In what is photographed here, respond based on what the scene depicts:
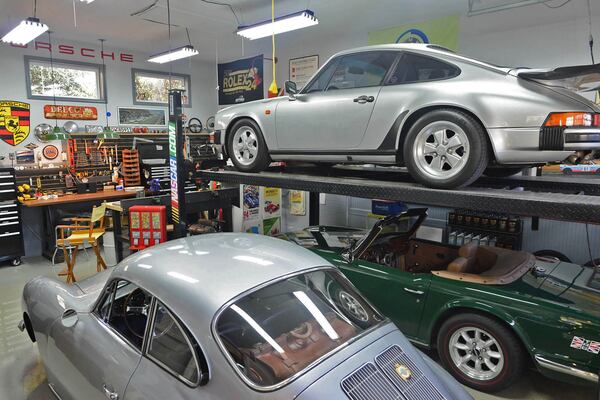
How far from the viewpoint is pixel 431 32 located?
19.4ft

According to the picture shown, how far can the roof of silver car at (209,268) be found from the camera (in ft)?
5.39

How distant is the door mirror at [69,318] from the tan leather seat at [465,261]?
2710mm

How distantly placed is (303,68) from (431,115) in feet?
19.4

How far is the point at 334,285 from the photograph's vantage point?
2027mm

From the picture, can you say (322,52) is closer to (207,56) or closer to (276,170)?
(207,56)

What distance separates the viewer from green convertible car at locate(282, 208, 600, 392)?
2523mm

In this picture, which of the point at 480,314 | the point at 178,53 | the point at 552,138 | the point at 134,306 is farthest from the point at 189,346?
the point at 178,53

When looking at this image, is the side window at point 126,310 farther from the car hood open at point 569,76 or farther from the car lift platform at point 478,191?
the car hood open at point 569,76

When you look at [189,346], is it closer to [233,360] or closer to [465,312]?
[233,360]

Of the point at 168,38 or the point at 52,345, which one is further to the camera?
the point at 168,38

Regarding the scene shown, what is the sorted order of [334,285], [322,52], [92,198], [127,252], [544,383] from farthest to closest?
[322,52]
[92,198]
[127,252]
[544,383]
[334,285]

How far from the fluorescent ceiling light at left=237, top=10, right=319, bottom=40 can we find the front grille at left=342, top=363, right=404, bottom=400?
401 cm

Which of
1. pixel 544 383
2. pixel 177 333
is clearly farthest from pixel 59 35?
pixel 544 383

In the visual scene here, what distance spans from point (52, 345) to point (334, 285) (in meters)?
1.76
